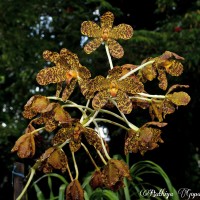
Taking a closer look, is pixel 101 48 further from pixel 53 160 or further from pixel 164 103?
pixel 53 160

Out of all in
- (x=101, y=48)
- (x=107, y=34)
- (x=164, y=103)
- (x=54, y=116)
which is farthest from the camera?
(x=101, y=48)

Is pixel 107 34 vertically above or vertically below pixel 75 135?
above

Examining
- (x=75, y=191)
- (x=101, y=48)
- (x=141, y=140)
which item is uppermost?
(x=141, y=140)

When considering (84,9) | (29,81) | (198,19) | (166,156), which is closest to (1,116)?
(29,81)

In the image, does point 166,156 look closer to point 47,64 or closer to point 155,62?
point 47,64

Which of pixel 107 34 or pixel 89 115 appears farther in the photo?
pixel 107 34

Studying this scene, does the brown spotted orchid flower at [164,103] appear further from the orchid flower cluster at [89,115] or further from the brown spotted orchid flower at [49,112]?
Answer: the brown spotted orchid flower at [49,112]

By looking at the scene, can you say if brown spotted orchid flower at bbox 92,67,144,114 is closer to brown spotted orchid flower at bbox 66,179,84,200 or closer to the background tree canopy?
brown spotted orchid flower at bbox 66,179,84,200

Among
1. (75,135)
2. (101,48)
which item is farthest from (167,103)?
(101,48)

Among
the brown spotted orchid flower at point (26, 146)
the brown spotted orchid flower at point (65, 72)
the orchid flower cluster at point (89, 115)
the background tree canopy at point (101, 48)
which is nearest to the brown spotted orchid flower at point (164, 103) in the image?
the orchid flower cluster at point (89, 115)
